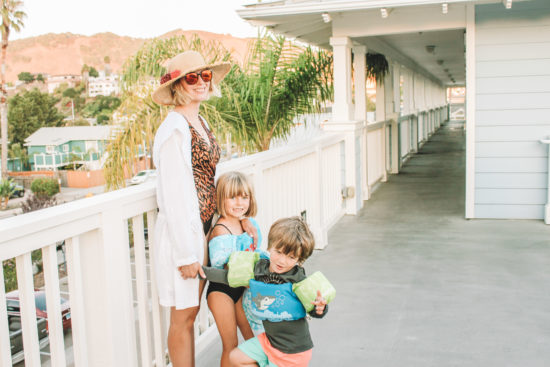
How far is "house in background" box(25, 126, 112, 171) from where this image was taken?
79000 mm

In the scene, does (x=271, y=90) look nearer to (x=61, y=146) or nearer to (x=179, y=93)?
(x=179, y=93)

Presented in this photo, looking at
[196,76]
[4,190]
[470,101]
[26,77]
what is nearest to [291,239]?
[196,76]

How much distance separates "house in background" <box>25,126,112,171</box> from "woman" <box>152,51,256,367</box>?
75.4 meters

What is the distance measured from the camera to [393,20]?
6.77m

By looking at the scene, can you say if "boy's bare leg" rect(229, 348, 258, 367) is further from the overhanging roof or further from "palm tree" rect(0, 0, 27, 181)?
"palm tree" rect(0, 0, 27, 181)

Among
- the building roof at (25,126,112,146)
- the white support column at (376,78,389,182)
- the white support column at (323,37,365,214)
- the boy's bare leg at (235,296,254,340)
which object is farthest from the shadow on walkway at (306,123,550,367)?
the building roof at (25,126,112,146)

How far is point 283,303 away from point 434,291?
7.11 ft

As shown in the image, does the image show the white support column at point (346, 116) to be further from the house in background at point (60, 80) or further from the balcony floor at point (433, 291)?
the house in background at point (60, 80)

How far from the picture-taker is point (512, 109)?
6.26 meters

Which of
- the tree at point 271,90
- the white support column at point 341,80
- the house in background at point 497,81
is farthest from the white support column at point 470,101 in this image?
the tree at point 271,90

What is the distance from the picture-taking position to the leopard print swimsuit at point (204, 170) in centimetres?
238

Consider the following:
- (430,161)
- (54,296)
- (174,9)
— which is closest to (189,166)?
(54,296)

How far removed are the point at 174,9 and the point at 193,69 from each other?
149494 millimetres

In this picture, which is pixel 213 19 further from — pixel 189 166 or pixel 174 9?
pixel 189 166
